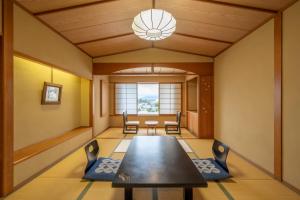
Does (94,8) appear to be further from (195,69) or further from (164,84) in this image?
(164,84)

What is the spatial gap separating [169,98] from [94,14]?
5925 millimetres

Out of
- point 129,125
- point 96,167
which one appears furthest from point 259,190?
point 129,125

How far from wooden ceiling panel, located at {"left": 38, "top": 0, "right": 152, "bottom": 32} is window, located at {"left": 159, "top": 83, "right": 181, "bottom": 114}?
5313 mm

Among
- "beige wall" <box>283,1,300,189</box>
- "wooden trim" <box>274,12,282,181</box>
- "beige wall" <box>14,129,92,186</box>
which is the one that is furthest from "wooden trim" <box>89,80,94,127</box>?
"beige wall" <box>283,1,300,189</box>

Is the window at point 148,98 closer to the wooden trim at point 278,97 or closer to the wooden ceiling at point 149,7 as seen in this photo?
the wooden ceiling at point 149,7

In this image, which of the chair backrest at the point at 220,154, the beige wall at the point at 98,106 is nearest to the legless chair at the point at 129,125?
the beige wall at the point at 98,106

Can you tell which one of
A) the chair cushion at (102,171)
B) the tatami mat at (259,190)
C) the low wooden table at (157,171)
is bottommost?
the tatami mat at (259,190)

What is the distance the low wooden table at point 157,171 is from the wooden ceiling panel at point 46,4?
2.30 m

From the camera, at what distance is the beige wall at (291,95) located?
2.42 m

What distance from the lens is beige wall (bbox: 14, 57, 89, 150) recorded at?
3217 mm

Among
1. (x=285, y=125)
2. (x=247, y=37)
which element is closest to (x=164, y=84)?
(x=247, y=37)

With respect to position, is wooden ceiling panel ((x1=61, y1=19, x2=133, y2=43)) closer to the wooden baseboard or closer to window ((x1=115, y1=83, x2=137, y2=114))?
the wooden baseboard

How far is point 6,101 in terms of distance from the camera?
7.68 feet

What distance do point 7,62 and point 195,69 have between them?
15.7ft
